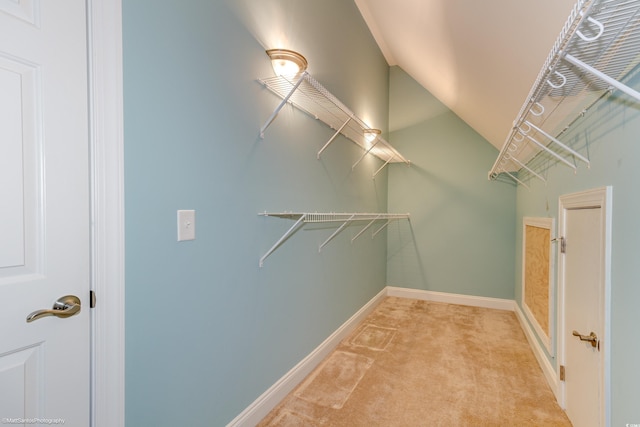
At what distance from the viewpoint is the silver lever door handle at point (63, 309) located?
34.8 inches

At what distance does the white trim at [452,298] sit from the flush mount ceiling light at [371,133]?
2.37m

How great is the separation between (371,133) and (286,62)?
1334 mm

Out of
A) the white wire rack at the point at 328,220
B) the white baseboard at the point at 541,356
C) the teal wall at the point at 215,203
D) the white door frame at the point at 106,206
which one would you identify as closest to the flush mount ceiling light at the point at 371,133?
the teal wall at the point at 215,203

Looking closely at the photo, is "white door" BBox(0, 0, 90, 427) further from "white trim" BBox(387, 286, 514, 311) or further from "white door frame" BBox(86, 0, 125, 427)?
"white trim" BBox(387, 286, 514, 311)

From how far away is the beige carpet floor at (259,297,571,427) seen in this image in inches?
71.1

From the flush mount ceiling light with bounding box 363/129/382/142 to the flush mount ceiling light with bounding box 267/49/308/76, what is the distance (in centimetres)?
117

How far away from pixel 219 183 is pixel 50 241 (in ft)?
2.24

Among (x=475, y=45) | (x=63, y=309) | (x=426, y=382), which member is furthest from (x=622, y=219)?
(x=63, y=309)

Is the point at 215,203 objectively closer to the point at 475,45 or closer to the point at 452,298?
the point at 475,45

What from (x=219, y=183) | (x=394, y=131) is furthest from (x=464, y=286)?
(x=219, y=183)

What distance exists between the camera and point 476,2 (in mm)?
1661

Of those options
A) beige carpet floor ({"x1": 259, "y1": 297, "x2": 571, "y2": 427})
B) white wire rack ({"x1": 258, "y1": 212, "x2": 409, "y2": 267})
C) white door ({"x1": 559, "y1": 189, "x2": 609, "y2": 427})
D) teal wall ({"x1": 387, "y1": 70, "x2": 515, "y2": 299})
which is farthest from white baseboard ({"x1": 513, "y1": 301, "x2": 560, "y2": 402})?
white wire rack ({"x1": 258, "y1": 212, "x2": 409, "y2": 267})

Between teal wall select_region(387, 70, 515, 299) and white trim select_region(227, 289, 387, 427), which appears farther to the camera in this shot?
teal wall select_region(387, 70, 515, 299)

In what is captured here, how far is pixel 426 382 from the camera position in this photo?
2.18 m
